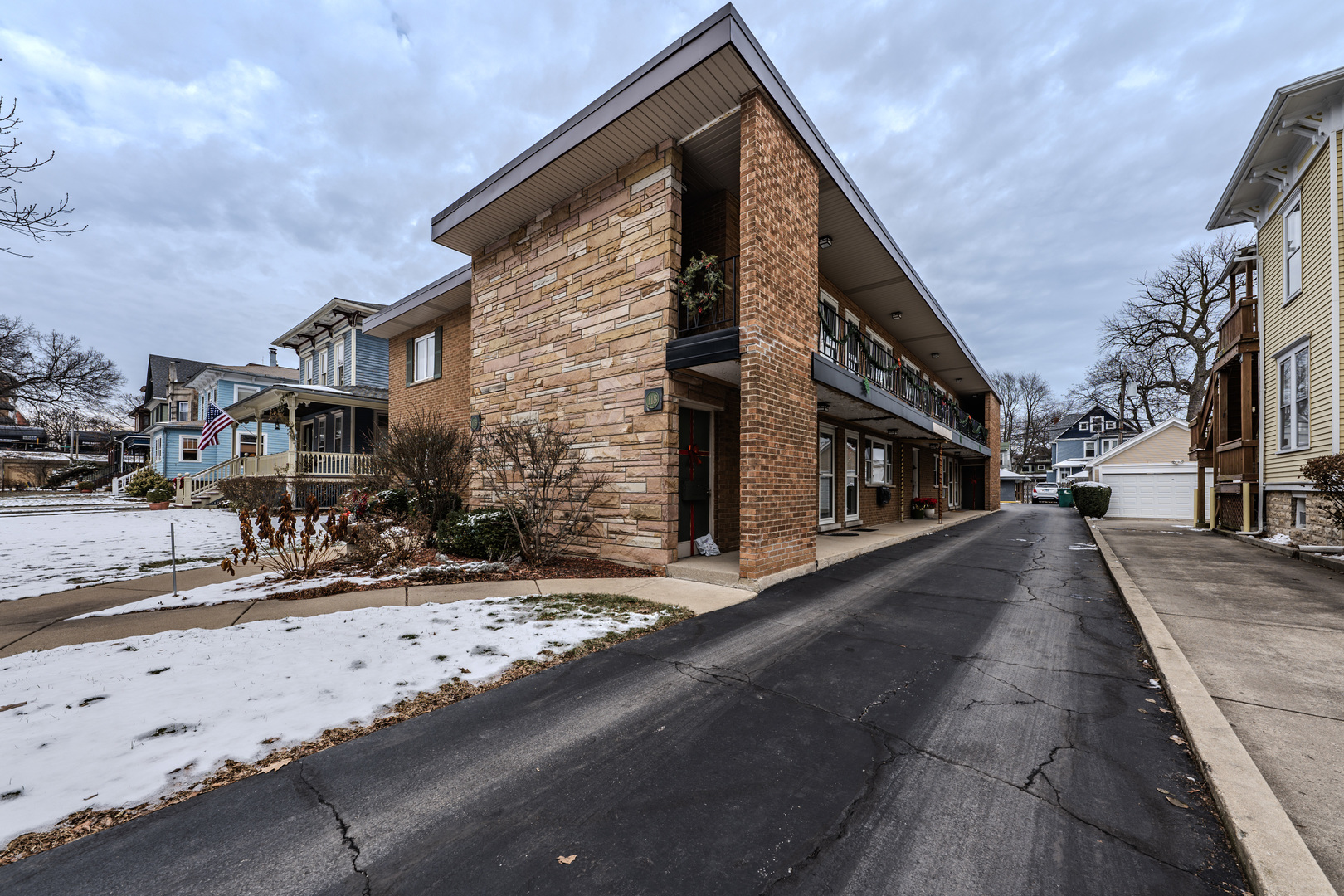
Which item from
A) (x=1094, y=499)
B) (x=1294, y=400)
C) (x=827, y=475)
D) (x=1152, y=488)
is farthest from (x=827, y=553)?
(x=1152, y=488)

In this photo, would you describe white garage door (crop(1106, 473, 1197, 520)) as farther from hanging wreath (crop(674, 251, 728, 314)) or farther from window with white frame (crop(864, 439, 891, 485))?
hanging wreath (crop(674, 251, 728, 314))

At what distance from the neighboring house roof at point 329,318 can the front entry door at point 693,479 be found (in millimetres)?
17788

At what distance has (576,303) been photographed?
848 centimetres

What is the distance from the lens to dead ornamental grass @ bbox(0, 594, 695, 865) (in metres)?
1.96

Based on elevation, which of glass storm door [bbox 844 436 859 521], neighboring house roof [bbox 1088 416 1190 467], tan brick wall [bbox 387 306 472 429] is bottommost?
glass storm door [bbox 844 436 859 521]

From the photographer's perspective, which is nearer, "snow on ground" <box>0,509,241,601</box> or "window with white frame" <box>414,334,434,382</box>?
"snow on ground" <box>0,509,241,601</box>

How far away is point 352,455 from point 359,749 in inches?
670

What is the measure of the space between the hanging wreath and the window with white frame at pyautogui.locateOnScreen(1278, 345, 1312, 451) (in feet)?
39.3

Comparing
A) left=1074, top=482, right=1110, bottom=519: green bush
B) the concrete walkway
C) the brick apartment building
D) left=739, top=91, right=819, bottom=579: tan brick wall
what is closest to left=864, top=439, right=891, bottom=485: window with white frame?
the concrete walkway

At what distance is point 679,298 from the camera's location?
7.38 metres

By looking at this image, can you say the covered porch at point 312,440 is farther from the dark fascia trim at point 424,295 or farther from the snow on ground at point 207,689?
the snow on ground at point 207,689

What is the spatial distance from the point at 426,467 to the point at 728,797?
8.26 metres

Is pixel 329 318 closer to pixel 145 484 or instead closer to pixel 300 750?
pixel 145 484

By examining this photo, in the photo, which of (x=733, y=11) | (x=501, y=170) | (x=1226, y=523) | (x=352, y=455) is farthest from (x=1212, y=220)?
(x=352, y=455)
